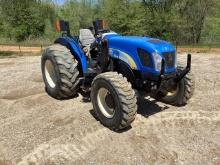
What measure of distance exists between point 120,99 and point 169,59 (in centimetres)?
121

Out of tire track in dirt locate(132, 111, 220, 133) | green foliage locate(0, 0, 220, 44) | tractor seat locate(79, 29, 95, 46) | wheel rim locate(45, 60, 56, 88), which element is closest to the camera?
tire track in dirt locate(132, 111, 220, 133)

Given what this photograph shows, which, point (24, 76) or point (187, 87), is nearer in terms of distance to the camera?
point (187, 87)

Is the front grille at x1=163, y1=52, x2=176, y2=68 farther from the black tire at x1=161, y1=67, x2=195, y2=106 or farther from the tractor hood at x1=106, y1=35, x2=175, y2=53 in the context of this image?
the black tire at x1=161, y1=67, x2=195, y2=106

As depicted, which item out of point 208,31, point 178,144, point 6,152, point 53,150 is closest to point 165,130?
point 178,144

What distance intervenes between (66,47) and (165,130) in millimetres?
2962

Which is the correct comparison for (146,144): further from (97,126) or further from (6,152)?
(6,152)

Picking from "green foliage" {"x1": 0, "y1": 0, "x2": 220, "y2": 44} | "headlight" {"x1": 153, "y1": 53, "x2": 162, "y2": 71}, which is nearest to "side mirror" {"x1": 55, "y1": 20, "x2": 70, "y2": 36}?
"headlight" {"x1": 153, "y1": 53, "x2": 162, "y2": 71}

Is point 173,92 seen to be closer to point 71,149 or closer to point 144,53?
point 144,53

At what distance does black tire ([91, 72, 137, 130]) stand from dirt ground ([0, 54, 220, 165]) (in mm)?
210

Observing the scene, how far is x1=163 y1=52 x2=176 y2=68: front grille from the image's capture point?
5.34 m

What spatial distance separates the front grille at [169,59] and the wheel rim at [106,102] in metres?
1.13

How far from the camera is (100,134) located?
514 cm

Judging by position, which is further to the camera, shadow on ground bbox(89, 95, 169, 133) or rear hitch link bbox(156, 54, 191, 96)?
shadow on ground bbox(89, 95, 169, 133)

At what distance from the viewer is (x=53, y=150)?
183 inches
